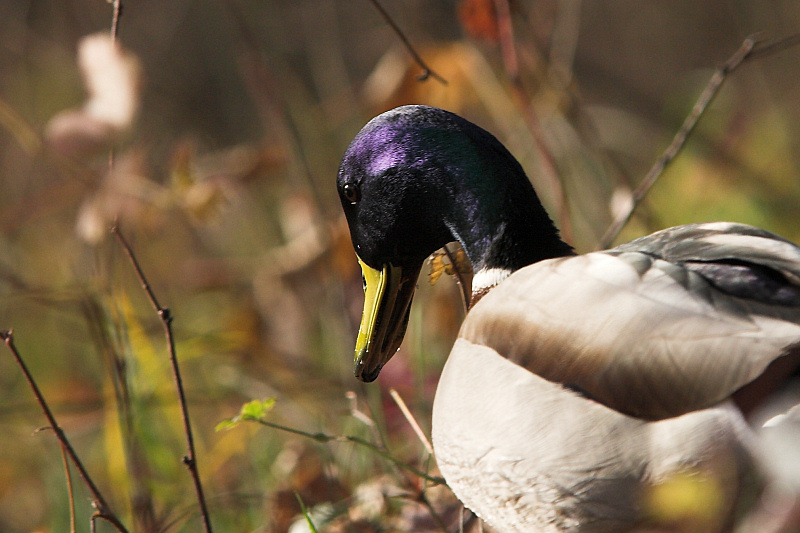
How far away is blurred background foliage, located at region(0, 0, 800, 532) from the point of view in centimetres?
200

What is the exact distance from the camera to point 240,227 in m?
4.66

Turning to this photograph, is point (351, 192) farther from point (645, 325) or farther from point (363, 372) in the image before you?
point (645, 325)

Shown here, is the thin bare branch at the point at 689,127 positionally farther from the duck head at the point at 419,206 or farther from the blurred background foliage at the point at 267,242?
the duck head at the point at 419,206

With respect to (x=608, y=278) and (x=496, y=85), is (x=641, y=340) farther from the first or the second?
(x=496, y=85)

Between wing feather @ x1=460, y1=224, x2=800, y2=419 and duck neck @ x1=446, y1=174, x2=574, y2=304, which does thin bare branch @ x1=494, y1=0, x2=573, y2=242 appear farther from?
wing feather @ x1=460, y1=224, x2=800, y2=419

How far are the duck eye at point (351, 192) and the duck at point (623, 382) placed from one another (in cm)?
31

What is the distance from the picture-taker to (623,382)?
1055 mm

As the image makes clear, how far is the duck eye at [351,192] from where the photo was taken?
5.30 ft

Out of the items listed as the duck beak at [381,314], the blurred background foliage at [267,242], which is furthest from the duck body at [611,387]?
the blurred background foliage at [267,242]

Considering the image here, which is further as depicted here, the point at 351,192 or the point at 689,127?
the point at 689,127

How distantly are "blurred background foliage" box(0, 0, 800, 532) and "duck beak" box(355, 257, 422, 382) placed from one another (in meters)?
0.28

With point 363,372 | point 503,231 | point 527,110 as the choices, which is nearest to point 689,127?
point 527,110

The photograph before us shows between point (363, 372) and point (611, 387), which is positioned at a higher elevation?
point (363, 372)

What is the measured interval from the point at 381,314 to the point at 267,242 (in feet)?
9.06
